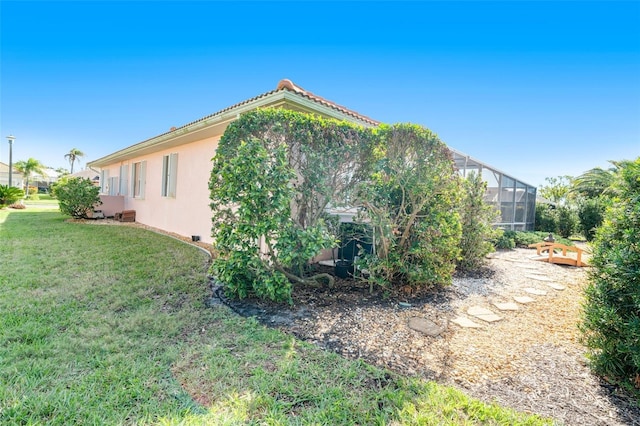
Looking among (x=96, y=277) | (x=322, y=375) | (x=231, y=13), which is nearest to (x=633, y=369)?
(x=322, y=375)

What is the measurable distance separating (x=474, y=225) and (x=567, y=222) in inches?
551

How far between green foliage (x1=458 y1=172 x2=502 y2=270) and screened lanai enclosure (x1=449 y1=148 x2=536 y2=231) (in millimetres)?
4481

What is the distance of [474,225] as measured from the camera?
813cm

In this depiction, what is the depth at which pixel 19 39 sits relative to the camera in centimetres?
1195

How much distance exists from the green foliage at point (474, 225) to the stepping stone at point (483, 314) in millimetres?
2915

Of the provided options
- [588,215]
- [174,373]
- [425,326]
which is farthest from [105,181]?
[588,215]

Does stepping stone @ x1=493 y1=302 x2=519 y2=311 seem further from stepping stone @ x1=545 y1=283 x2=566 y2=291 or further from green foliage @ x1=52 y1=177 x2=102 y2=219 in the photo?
green foliage @ x1=52 y1=177 x2=102 y2=219

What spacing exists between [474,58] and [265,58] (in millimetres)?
7857

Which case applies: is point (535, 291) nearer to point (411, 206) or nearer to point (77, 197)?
point (411, 206)

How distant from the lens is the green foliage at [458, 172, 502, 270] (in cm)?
802

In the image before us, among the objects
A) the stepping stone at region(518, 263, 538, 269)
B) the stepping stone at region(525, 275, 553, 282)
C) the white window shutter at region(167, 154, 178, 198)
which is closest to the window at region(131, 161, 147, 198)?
the white window shutter at region(167, 154, 178, 198)

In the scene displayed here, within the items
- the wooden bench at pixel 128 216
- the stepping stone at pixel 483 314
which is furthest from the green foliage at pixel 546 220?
the wooden bench at pixel 128 216

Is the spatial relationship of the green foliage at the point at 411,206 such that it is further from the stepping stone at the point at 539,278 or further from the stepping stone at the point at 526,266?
the stepping stone at the point at 526,266

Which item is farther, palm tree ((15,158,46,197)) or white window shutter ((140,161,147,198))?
palm tree ((15,158,46,197))
